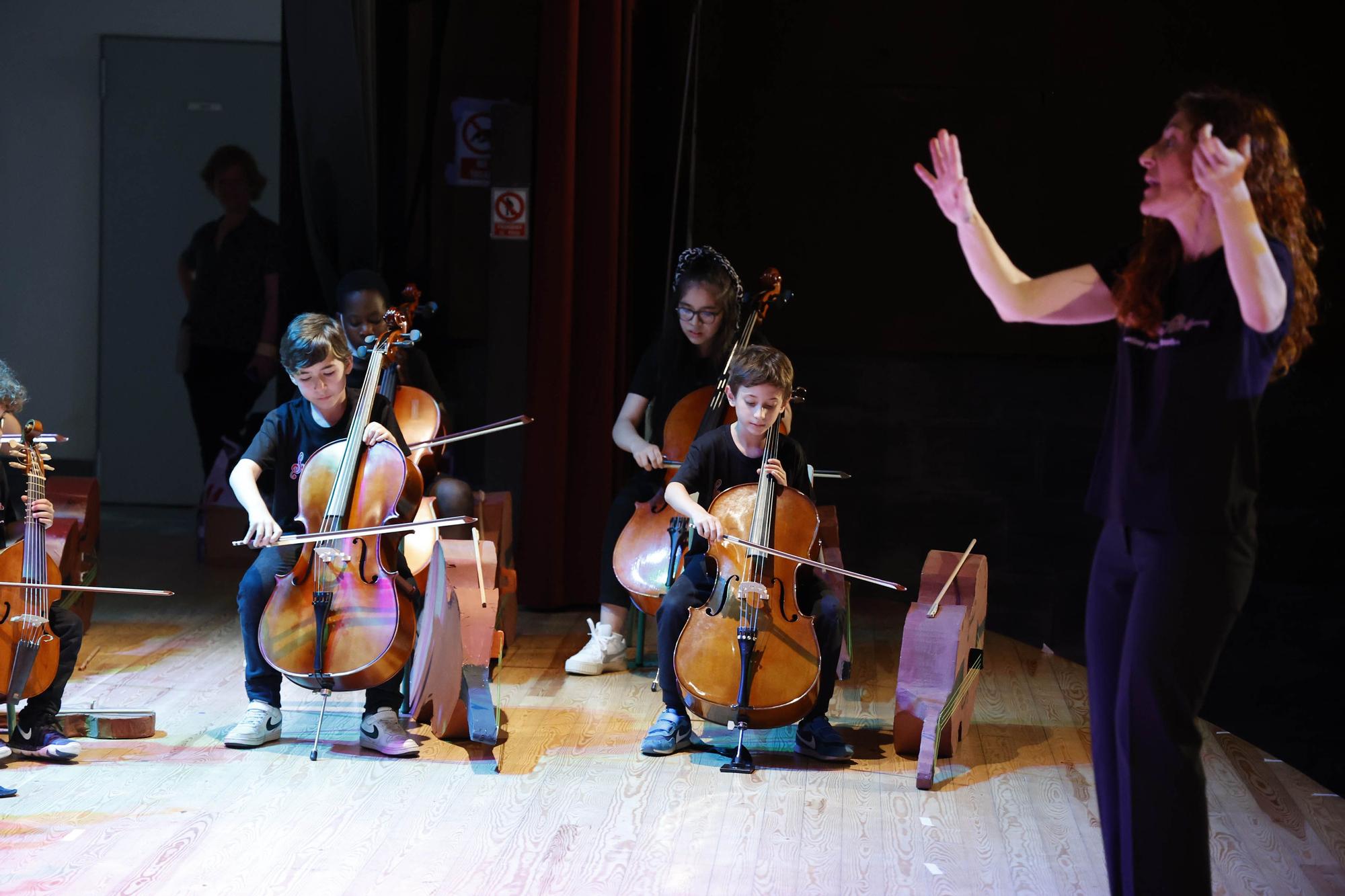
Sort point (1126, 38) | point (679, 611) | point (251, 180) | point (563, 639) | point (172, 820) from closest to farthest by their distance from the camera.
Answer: point (172, 820) < point (679, 611) < point (563, 639) < point (1126, 38) < point (251, 180)

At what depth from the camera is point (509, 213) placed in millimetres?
4582

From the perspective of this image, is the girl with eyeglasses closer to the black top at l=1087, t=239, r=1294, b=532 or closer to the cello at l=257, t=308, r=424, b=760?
the cello at l=257, t=308, r=424, b=760

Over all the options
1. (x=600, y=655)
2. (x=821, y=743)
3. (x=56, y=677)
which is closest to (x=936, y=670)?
(x=821, y=743)

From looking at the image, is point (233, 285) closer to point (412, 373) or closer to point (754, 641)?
point (412, 373)

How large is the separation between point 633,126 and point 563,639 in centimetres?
172

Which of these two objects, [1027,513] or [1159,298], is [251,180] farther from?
[1159,298]

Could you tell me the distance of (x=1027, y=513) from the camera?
4930 millimetres

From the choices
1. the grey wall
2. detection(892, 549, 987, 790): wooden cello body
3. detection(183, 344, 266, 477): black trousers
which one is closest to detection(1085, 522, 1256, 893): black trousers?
detection(892, 549, 987, 790): wooden cello body

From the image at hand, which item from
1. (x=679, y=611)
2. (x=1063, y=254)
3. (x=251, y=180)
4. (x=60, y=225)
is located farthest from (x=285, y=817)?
(x=60, y=225)

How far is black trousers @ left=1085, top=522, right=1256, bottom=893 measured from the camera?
5.44ft

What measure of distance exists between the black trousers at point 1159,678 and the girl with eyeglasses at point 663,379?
1912 millimetres

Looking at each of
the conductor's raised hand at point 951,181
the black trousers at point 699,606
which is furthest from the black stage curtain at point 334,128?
the conductor's raised hand at point 951,181

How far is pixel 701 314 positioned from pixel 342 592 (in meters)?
1.27

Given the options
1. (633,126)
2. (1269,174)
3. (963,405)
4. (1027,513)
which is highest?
(633,126)
